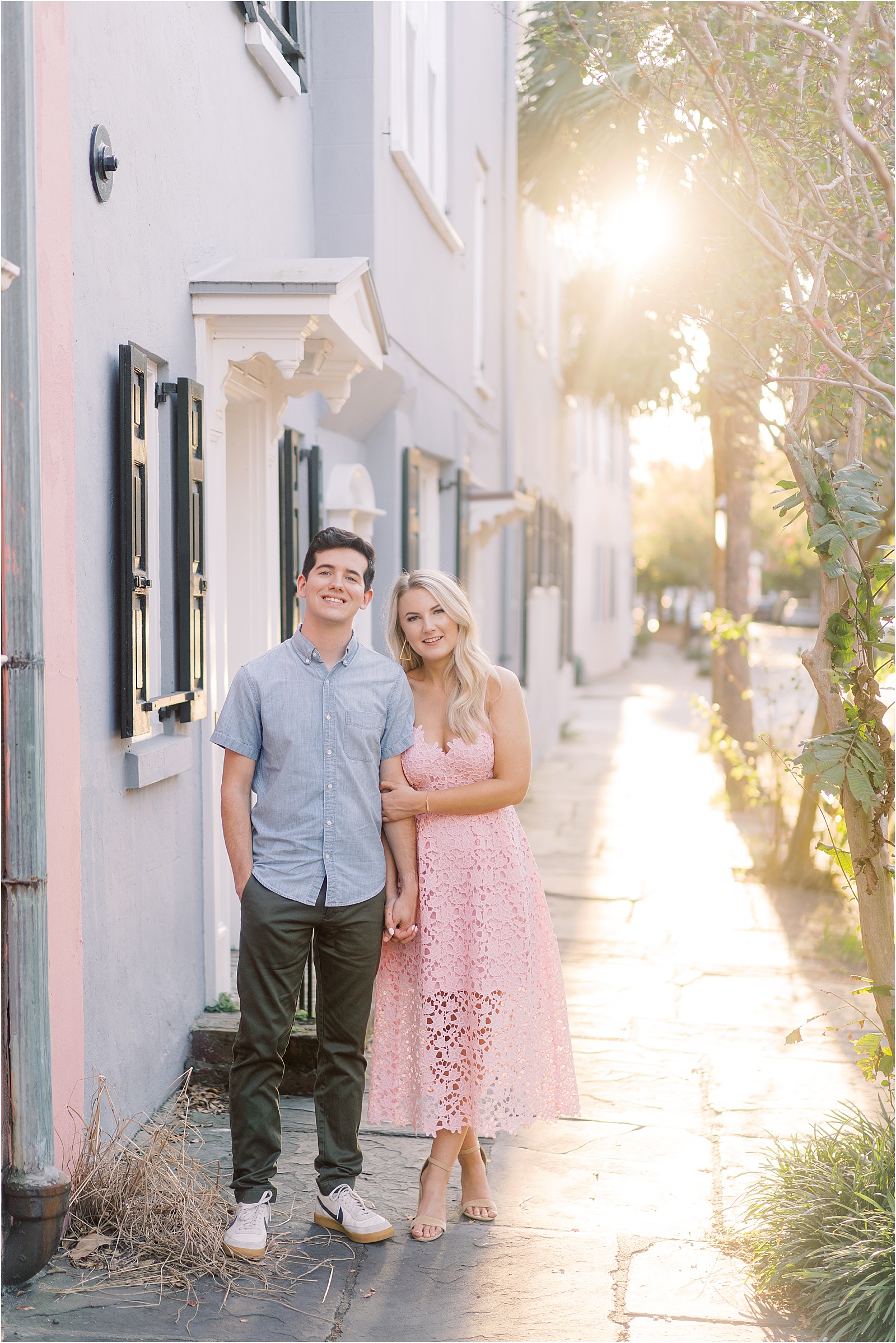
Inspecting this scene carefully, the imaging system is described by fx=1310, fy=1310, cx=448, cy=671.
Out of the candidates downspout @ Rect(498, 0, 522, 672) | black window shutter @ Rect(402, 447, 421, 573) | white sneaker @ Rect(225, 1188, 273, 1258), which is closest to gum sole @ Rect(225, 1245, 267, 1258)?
white sneaker @ Rect(225, 1188, 273, 1258)

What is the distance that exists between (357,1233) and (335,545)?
180 centimetres

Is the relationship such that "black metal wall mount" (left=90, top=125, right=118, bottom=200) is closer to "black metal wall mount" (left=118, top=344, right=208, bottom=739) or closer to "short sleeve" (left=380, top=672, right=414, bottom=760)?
"black metal wall mount" (left=118, top=344, right=208, bottom=739)

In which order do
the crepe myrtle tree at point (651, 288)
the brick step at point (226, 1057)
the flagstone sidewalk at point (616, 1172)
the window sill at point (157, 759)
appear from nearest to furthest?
the flagstone sidewalk at point (616, 1172)
the window sill at point (157, 759)
the brick step at point (226, 1057)
the crepe myrtle tree at point (651, 288)

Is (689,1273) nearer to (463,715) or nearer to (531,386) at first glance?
(463,715)

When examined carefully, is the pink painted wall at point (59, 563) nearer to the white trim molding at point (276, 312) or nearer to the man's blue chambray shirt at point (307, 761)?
the man's blue chambray shirt at point (307, 761)

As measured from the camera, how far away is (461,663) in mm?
3469

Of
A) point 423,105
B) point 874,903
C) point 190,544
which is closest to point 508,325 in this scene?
point 423,105

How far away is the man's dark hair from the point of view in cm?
337

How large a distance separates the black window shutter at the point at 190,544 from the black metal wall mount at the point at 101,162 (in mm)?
772

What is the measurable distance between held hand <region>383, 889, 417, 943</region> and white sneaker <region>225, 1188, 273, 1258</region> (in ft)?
2.38

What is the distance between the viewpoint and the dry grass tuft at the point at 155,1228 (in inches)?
125

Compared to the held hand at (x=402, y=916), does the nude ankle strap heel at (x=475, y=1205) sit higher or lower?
lower

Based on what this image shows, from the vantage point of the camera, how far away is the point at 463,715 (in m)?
3.46

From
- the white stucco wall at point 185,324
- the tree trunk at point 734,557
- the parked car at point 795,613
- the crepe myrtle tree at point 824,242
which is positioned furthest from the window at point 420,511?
the parked car at point 795,613
